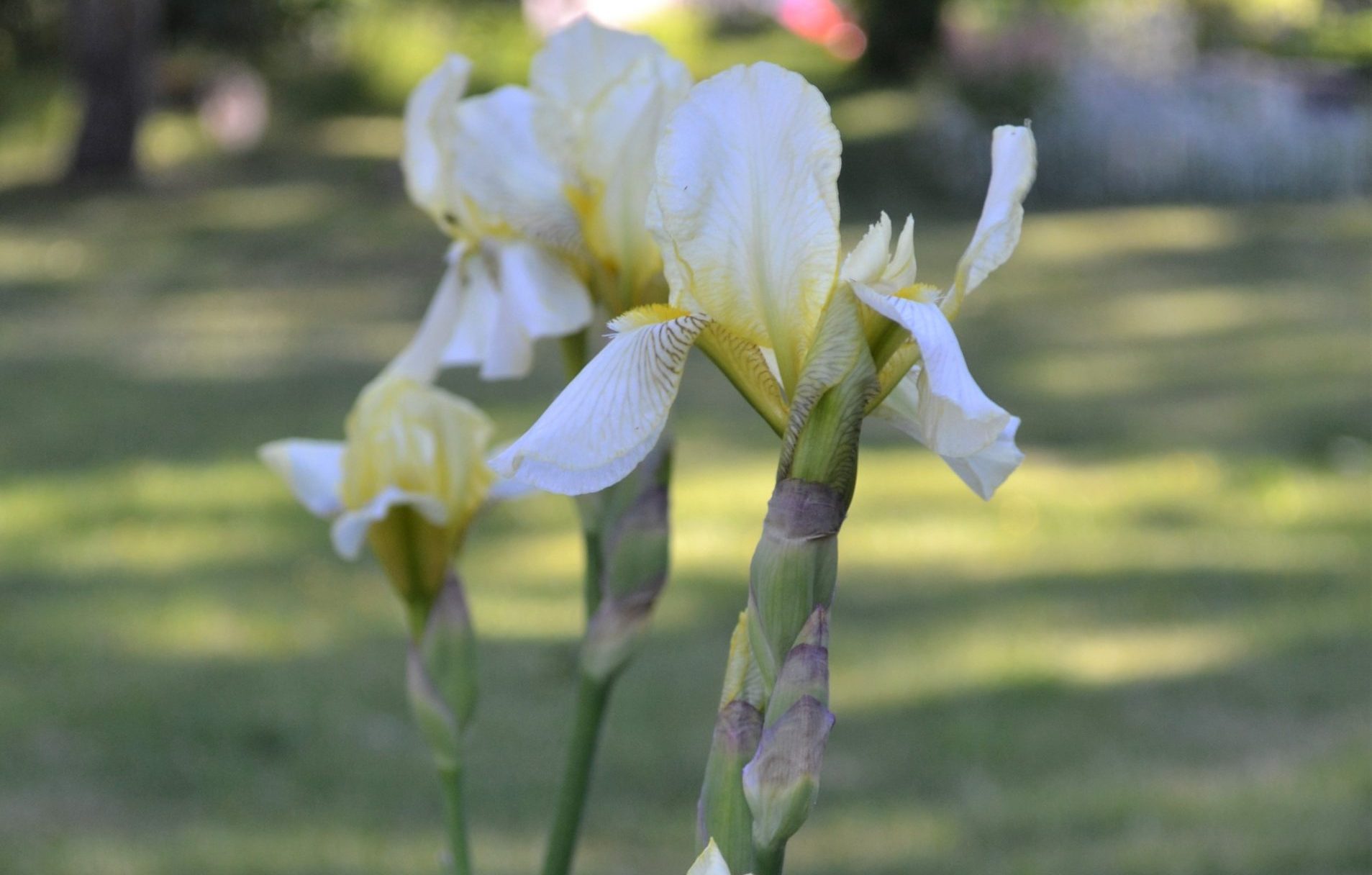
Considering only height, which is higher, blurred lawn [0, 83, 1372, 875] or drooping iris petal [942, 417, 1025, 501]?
drooping iris petal [942, 417, 1025, 501]

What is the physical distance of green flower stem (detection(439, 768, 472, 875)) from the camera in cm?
96

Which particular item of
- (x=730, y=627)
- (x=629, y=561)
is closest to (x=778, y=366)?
(x=629, y=561)

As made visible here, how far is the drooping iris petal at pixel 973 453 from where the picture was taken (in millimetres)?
721

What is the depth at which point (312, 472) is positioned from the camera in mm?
1082

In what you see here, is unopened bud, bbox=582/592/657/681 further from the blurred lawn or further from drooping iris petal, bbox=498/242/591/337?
the blurred lawn

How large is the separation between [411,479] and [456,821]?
0.69 ft

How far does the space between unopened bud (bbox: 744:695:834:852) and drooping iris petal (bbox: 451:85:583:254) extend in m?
0.40

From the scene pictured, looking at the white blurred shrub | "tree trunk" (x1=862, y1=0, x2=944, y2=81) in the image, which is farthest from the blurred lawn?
"tree trunk" (x1=862, y1=0, x2=944, y2=81)

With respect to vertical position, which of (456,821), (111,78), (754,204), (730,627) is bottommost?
(111,78)

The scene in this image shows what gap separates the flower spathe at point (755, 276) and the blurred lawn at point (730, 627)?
2.13 meters

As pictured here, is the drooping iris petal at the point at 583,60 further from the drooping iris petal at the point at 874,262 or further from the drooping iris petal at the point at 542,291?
the drooping iris petal at the point at 874,262

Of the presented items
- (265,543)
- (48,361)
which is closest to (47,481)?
(265,543)

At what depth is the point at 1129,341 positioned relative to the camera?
6477mm

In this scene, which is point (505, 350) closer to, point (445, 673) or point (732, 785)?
point (445, 673)
